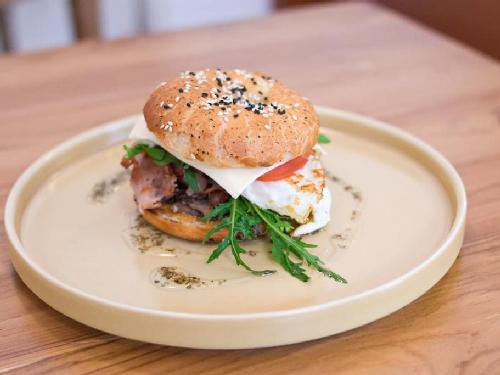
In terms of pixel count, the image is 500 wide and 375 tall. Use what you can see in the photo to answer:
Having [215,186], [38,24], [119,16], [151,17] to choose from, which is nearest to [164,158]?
[215,186]

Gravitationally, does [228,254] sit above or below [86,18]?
above

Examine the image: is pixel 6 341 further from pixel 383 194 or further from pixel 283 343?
pixel 383 194

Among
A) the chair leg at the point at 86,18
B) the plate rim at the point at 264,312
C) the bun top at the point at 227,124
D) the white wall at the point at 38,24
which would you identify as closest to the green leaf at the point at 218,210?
the bun top at the point at 227,124

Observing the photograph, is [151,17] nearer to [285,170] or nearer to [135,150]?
[135,150]

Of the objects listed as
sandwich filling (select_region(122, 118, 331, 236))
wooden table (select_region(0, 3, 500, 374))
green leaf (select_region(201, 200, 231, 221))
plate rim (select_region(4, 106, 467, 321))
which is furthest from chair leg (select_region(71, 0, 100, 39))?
green leaf (select_region(201, 200, 231, 221))

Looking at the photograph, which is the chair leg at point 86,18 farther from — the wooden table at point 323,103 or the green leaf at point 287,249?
the green leaf at point 287,249

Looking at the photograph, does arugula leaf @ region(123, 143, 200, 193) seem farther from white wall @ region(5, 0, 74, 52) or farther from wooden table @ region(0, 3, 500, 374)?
white wall @ region(5, 0, 74, 52)
